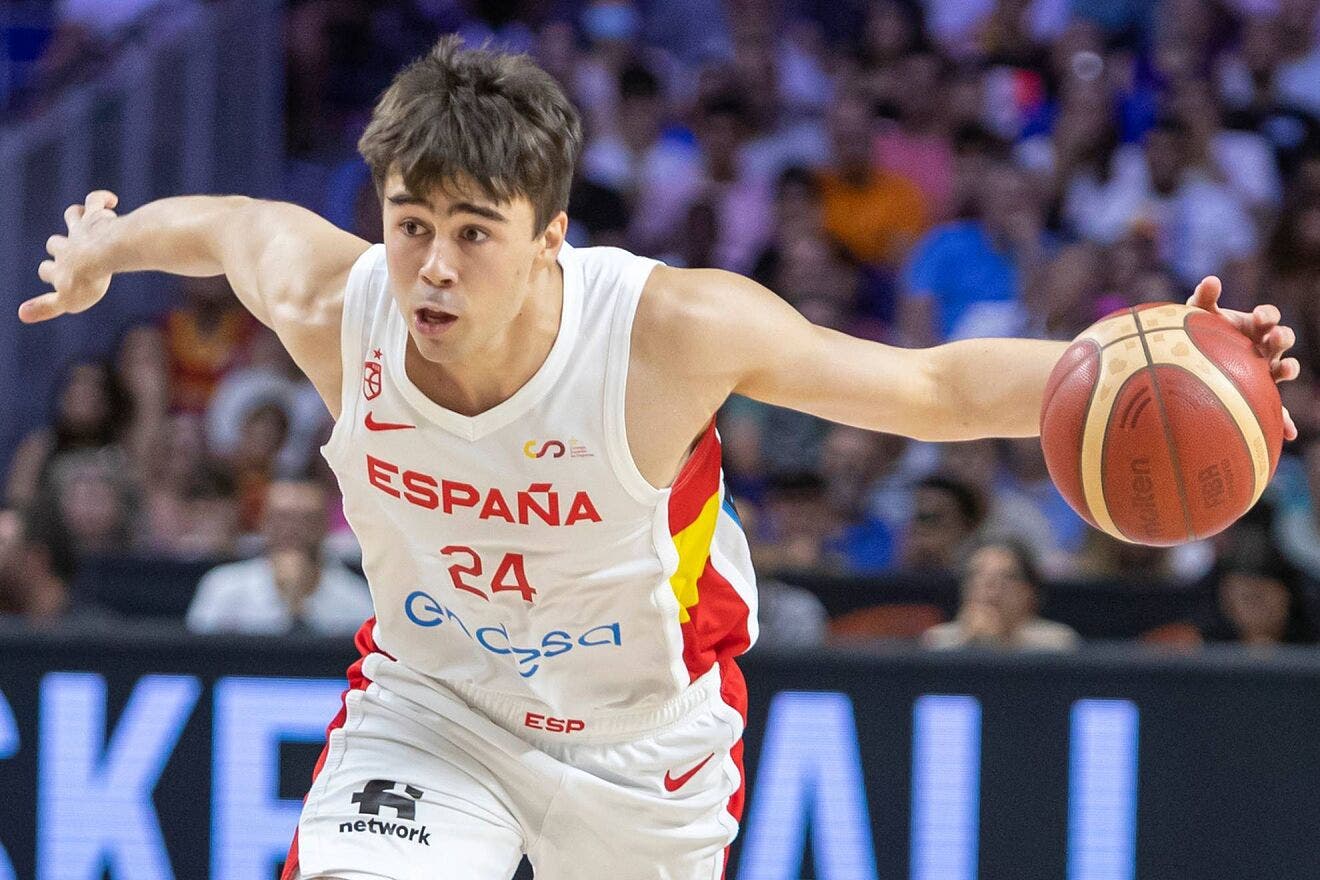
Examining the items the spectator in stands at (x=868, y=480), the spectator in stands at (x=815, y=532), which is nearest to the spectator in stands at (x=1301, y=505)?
the spectator in stands at (x=868, y=480)

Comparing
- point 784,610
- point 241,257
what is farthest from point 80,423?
point 241,257

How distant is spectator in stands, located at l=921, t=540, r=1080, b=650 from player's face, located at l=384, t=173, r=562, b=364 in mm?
3256

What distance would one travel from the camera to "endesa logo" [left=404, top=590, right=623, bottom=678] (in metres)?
3.53

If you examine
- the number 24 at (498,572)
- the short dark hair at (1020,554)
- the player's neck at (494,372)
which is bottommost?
the number 24 at (498,572)

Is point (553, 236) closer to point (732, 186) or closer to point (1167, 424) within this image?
point (1167, 424)

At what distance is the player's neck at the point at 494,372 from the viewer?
336cm

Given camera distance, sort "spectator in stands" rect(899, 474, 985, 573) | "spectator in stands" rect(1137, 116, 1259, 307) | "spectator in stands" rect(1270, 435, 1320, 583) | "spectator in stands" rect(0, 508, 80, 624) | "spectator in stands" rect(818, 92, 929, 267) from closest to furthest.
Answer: "spectator in stands" rect(0, 508, 80, 624) → "spectator in stands" rect(899, 474, 985, 573) → "spectator in stands" rect(1270, 435, 1320, 583) → "spectator in stands" rect(1137, 116, 1259, 307) → "spectator in stands" rect(818, 92, 929, 267)

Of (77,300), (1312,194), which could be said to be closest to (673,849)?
(77,300)

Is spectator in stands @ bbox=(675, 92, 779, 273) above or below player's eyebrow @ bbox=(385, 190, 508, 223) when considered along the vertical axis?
above

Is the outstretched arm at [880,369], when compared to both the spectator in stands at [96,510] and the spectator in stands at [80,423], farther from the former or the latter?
the spectator in stands at [80,423]

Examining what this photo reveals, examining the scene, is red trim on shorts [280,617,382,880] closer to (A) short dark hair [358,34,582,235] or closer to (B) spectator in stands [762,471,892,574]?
(A) short dark hair [358,34,582,235]

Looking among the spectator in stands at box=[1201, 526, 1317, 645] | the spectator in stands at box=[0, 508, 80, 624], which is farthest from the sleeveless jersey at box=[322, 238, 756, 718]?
the spectator in stands at box=[0, 508, 80, 624]

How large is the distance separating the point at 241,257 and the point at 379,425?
0.59m

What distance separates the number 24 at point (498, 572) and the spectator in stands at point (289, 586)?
10.1 ft
